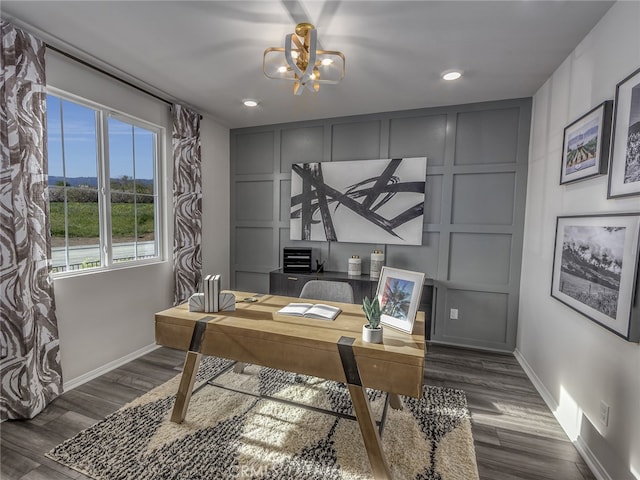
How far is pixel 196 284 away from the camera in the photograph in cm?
350

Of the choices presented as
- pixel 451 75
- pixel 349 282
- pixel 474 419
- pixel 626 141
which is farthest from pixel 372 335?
pixel 451 75

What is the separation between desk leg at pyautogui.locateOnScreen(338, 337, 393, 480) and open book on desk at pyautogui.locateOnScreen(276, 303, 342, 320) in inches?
14.2

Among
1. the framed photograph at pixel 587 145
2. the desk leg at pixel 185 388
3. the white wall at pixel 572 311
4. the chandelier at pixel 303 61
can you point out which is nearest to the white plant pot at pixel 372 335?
the desk leg at pixel 185 388

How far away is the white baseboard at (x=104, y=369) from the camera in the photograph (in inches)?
94.6

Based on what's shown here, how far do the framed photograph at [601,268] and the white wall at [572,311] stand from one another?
0.08 m

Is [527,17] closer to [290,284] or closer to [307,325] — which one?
[307,325]

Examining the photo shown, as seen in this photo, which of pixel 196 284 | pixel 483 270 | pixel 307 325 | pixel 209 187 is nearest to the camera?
pixel 307 325

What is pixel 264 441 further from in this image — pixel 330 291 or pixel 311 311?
pixel 330 291

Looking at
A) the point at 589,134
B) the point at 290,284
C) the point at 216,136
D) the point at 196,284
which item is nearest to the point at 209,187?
the point at 216,136

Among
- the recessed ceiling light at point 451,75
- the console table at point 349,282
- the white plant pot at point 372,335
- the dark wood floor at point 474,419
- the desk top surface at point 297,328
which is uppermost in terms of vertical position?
the recessed ceiling light at point 451,75

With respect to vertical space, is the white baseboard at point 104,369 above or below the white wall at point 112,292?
below

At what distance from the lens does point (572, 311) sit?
6.68 feet

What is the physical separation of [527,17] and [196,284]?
366 cm

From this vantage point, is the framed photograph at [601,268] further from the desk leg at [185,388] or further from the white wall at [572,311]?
the desk leg at [185,388]
